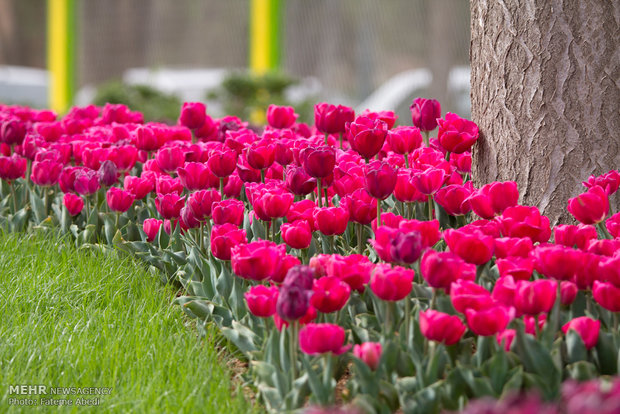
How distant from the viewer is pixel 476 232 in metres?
1.92

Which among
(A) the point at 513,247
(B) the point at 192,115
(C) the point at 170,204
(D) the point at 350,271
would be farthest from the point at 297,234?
(B) the point at 192,115

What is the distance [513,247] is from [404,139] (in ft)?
3.37

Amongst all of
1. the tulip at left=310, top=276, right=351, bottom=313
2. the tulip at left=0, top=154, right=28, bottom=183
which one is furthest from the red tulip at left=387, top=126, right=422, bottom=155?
the tulip at left=0, top=154, right=28, bottom=183

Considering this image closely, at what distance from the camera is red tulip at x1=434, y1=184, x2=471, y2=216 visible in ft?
8.15

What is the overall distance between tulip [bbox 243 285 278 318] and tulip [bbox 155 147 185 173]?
127cm

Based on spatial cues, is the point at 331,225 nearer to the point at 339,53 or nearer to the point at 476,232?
the point at 476,232

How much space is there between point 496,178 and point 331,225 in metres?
0.84

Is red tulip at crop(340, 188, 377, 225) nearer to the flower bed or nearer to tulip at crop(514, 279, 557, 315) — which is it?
the flower bed

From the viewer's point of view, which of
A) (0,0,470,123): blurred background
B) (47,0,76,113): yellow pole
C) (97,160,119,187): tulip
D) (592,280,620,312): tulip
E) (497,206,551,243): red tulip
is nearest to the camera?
(592,280,620,312): tulip

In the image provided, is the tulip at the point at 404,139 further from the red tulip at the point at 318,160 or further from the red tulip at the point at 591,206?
the red tulip at the point at 591,206

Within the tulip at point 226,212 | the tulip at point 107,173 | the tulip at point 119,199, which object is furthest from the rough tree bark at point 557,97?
the tulip at point 107,173

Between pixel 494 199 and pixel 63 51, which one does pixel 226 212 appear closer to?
pixel 494 199

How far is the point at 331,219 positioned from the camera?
2.30 m

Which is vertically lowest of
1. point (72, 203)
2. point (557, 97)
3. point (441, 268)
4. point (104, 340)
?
point (104, 340)
